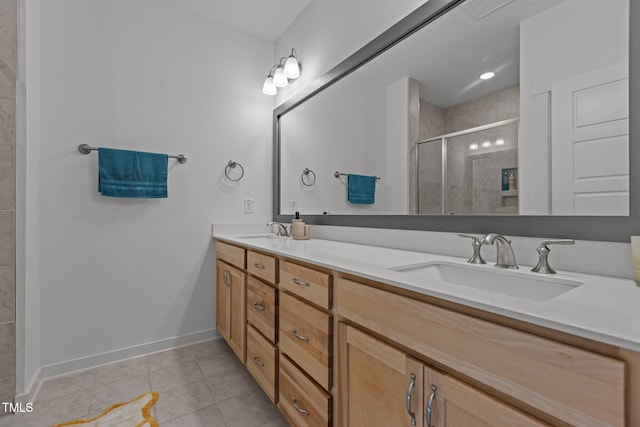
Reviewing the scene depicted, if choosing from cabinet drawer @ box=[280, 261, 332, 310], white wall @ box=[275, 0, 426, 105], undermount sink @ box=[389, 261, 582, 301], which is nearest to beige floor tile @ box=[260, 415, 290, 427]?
cabinet drawer @ box=[280, 261, 332, 310]

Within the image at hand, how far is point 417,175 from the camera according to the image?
1384mm

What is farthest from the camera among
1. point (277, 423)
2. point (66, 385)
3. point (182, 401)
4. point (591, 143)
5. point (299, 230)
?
point (299, 230)

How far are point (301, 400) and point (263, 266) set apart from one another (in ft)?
1.94

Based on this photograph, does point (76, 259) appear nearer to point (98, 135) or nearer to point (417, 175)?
point (98, 135)

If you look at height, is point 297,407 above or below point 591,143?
below

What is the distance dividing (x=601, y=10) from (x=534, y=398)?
3.53ft

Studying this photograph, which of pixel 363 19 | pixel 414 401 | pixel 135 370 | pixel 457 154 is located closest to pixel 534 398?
pixel 414 401

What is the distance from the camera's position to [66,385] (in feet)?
5.47

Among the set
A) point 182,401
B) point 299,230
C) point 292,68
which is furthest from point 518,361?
point 292,68

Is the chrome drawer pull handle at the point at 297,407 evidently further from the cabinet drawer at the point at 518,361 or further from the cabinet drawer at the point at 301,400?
the cabinet drawer at the point at 518,361

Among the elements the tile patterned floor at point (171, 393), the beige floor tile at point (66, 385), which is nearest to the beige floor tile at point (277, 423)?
the tile patterned floor at point (171, 393)

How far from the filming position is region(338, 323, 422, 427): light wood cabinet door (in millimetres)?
708

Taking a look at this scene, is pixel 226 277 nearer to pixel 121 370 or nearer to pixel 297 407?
pixel 121 370

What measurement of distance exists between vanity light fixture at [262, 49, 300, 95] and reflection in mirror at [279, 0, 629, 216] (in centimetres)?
64
